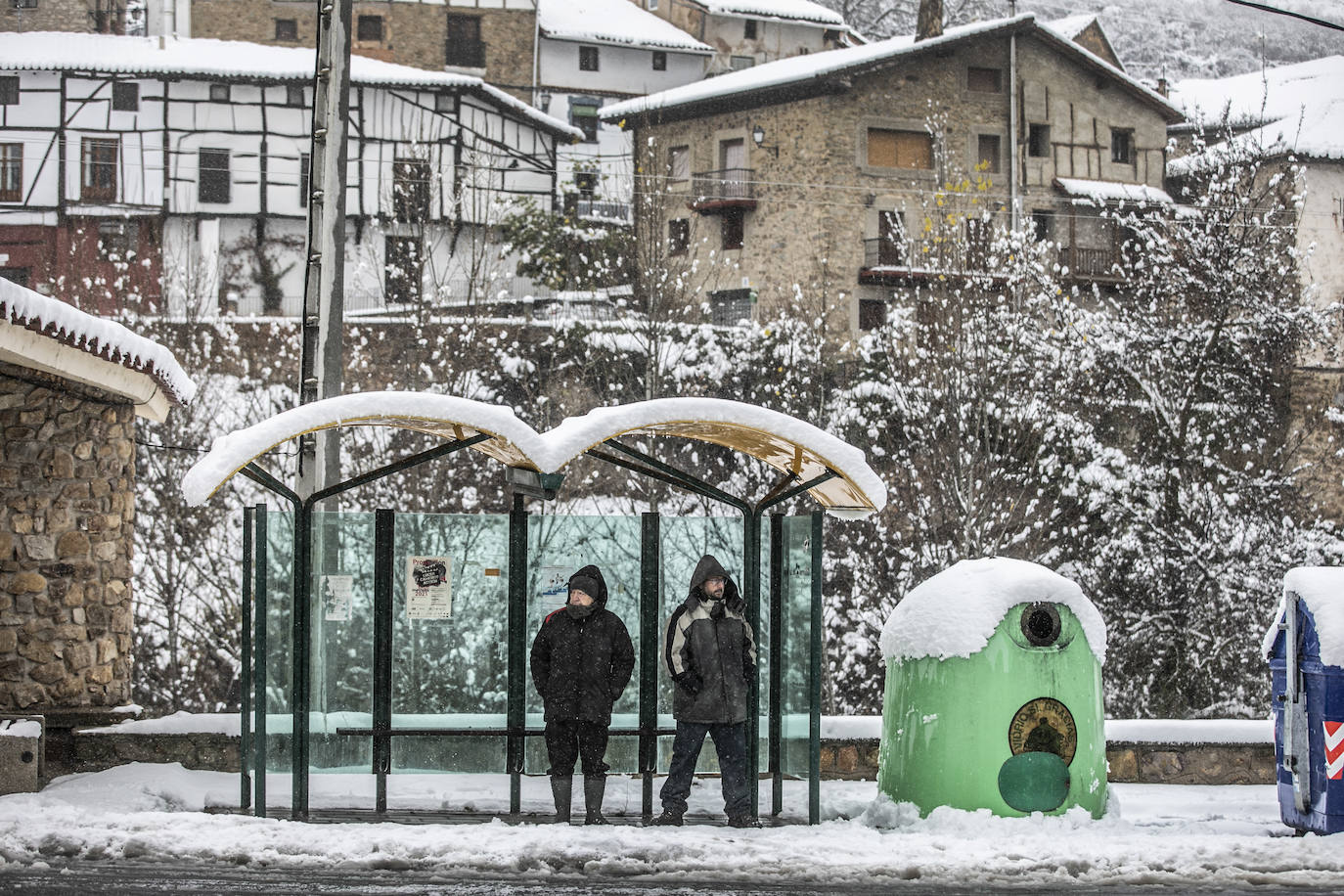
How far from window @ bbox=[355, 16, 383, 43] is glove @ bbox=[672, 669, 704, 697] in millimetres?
44031

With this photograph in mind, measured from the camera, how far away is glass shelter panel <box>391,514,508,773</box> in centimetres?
1005

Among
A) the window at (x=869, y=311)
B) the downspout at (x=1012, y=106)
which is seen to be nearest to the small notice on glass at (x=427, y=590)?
the window at (x=869, y=311)

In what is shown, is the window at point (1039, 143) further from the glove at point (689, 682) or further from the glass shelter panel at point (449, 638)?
the glove at point (689, 682)

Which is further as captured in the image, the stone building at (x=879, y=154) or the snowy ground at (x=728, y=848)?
the stone building at (x=879, y=154)

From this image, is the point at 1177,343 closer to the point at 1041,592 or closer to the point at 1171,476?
the point at 1171,476

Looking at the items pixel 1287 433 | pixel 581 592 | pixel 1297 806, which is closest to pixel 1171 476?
pixel 1287 433

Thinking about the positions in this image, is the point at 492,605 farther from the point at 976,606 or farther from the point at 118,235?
the point at 118,235

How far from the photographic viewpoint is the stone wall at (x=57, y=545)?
11719 millimetres

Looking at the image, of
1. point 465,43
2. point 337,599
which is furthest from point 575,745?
point 465,43

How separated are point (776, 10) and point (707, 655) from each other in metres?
50.7

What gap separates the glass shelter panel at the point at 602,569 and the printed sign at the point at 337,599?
1.18 m

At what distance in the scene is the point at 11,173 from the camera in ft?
129

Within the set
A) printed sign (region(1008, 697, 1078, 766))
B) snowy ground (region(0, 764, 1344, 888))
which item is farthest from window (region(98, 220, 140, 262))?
printed sign (region(1008, 697, 1078, 766))

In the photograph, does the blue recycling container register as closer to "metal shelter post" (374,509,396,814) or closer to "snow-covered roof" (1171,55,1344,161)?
"metal shelter post" (374,509,396,814)
